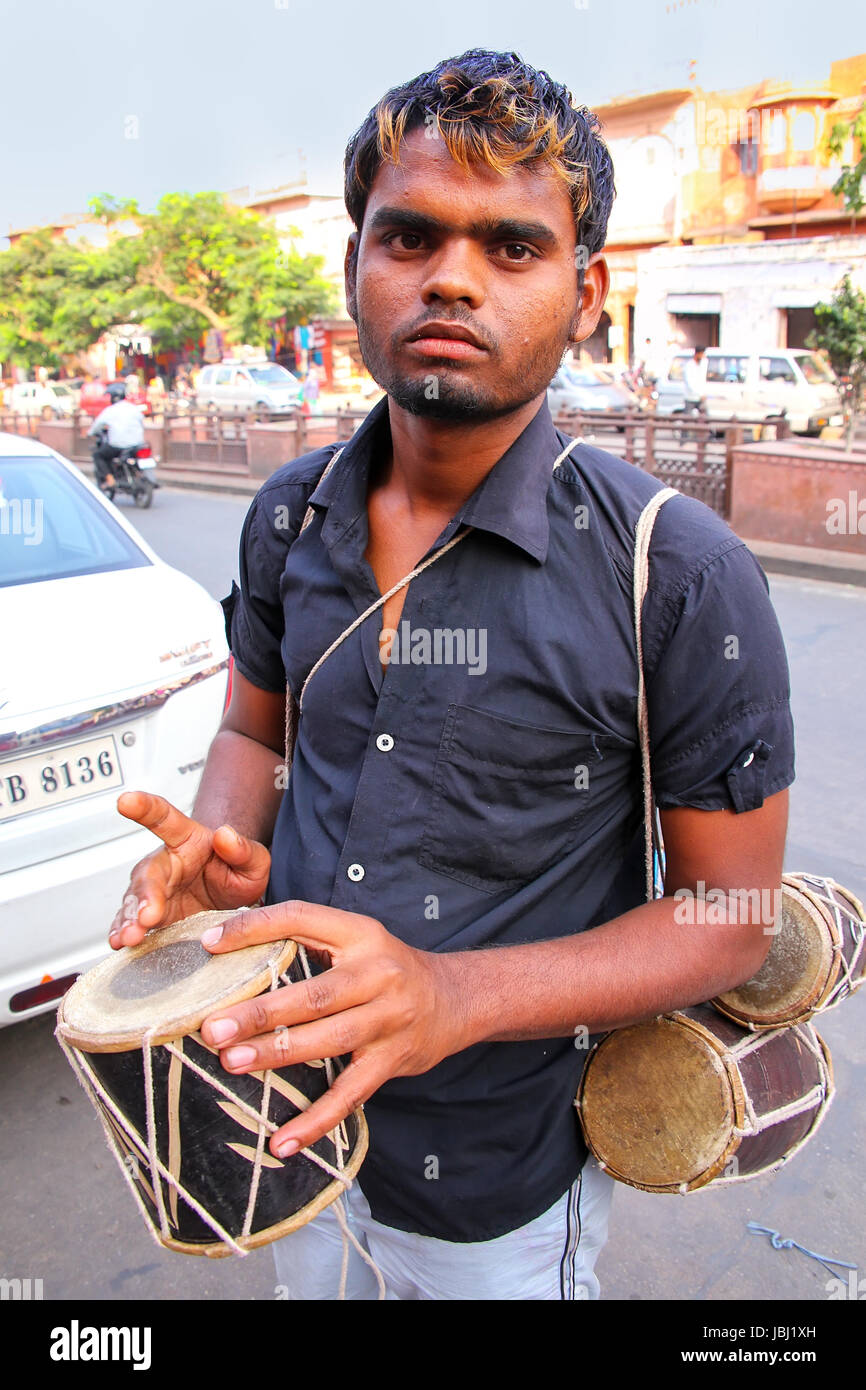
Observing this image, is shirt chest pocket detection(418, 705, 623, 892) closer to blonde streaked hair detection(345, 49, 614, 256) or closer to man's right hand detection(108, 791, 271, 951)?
man's right hand detection(108, 791, 271, 951)

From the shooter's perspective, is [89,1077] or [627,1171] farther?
[627,1171]

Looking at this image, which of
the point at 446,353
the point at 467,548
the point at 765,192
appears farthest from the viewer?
the point at 765,192

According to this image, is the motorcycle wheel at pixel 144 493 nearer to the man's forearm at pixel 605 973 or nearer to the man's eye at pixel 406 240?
the man's eye at pixel 406 240

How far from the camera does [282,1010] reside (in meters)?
1.01

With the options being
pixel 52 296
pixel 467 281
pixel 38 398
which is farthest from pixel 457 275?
pixel 52 296

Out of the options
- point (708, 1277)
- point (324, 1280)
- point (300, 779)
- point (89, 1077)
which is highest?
point (300, 779)

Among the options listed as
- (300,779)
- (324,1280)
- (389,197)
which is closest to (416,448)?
(389,197)

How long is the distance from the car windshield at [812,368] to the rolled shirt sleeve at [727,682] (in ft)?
67.4

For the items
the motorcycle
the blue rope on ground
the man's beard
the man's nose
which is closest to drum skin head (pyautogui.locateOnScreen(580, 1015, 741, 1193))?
the man's beard

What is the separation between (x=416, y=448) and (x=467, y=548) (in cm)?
17

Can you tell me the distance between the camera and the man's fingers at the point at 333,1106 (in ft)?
3.42

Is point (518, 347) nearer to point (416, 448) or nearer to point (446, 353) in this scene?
point (446, 353)

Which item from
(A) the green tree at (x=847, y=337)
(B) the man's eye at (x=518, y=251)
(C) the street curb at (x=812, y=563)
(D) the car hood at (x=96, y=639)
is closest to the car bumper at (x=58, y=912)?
(D) the car hood at (x=96, y=639)

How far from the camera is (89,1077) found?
1292mm
